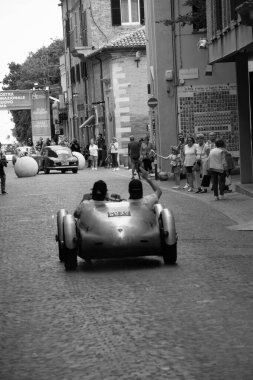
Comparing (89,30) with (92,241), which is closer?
(92,241)

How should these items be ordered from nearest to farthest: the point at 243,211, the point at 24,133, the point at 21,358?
the point at 21,358 < the point at 243,211 < the point at 24,133

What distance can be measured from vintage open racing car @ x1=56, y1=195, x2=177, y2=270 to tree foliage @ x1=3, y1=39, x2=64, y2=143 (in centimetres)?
10969

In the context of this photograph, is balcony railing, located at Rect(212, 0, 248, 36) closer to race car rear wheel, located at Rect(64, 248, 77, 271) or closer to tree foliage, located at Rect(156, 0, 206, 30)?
tree foliage, located at Rect(156, 0, 206, 30)

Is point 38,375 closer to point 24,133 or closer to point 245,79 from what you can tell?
point 245,79

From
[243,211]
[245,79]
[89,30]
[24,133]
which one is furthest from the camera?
[24,133]

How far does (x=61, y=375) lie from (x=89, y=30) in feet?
219

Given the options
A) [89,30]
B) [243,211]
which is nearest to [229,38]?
[243,211]

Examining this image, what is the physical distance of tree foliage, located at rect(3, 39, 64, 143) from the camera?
127 meters

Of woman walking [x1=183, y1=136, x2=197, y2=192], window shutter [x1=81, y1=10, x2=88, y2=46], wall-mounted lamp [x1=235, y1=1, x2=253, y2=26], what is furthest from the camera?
window shutter [x1=81, y1=10, x2=88, y2=46]

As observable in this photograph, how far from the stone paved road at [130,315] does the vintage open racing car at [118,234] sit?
23 centimetres

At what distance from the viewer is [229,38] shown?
2973cm

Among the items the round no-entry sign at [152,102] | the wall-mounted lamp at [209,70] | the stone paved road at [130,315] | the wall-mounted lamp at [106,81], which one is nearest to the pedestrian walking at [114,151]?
the wall-mounted lamp at [106,81]

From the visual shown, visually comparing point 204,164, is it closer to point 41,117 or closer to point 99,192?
point 99,192

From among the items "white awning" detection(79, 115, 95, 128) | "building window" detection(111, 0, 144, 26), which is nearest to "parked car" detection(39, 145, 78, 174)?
"building window" detection(111, 0, 144, 26)
